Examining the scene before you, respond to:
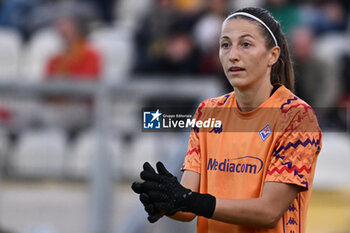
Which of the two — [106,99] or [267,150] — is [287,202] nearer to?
[267,150]

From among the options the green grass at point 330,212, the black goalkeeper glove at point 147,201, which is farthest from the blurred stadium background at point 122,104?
the black goalkeeper glove at point 147,201

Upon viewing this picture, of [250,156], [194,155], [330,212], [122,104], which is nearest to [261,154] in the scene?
[250,156]

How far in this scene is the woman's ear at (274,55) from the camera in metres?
2.54

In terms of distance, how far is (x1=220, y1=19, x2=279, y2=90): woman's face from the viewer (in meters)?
2.49

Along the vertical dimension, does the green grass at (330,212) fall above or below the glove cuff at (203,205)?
below

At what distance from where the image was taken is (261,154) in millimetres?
2490

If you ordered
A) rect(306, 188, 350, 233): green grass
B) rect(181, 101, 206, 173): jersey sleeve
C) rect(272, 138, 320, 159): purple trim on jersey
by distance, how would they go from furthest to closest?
rect(306, 188, 350, 233): green grass, rect(181, 101, 206, 173): jersey sleeve, rect(272, 138, 320, 159): purple trim on jersey

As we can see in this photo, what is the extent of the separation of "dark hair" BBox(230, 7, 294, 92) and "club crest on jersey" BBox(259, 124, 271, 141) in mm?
242

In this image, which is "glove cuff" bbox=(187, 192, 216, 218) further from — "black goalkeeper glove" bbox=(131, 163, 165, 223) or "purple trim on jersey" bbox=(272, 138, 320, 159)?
"purple trim on jersey" bbox=(272, 138, 320, 159)

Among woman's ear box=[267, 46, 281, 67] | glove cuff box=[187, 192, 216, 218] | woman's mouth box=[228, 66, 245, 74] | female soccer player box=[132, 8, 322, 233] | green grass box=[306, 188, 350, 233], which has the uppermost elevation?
woman's ear box=[267, 46, 281, 67]

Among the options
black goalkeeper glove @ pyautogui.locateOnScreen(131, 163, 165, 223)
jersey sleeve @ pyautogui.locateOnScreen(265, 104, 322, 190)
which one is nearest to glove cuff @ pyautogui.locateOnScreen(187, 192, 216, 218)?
black goalkeeper glove @ pyautogui.locateOnScreen(131, 163, 165, 223)

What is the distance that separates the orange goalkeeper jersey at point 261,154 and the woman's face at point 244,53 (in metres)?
0.12

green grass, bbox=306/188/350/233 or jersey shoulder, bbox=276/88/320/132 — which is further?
green grass, bbox=306/188/350/233

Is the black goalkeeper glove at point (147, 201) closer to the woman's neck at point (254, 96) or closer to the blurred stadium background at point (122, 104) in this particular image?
the woman's neck at point (254, 96)
